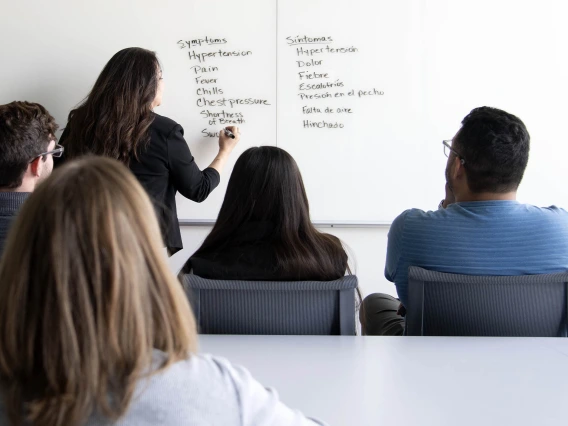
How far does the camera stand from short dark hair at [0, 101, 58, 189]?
2010mm

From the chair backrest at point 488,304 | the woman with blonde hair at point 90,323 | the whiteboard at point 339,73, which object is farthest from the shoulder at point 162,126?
the woman with blonde hair at point 90,323

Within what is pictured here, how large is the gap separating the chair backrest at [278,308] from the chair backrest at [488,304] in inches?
7.6

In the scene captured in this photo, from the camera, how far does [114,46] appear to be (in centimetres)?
311

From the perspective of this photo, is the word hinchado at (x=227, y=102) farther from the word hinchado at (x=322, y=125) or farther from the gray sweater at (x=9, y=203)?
the gray sweater at (x=9, y=203)

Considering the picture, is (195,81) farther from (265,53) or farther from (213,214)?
(213,214)

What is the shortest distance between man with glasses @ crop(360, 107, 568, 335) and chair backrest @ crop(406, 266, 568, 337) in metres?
0.16

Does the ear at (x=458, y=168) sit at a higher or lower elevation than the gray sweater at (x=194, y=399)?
higher

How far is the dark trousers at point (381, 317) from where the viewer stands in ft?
7.04

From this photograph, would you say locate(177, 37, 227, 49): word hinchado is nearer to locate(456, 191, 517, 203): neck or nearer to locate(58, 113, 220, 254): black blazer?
locate(58, 113, 220, 254): black blazer

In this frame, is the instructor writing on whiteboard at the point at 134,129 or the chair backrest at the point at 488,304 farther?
the instructor writing on whiteboard at the point at 134,129

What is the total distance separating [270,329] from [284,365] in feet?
1.03

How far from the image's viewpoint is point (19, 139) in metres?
2.04

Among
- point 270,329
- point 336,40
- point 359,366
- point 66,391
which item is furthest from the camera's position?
point 336,40

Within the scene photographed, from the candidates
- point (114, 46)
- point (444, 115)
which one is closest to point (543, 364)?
point (444, 115)
